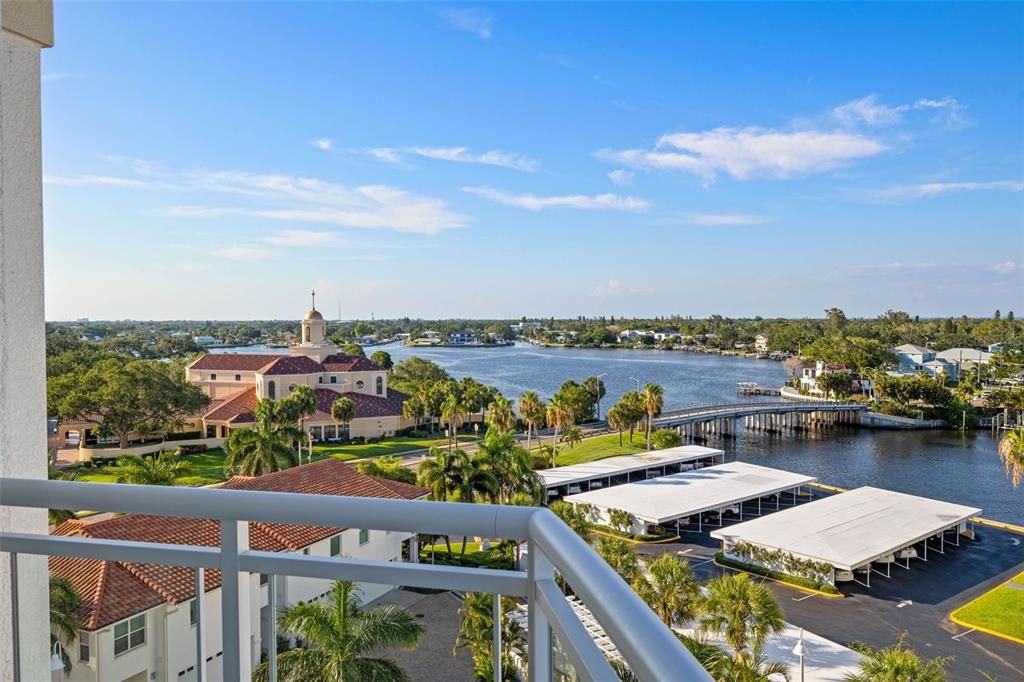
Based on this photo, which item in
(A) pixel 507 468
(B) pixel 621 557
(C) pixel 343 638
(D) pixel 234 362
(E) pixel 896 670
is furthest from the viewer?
(D) pixel 234 362

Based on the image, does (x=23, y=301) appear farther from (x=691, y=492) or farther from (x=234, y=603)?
(x=691, y=492)

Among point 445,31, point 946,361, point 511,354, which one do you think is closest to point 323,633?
point 445,31

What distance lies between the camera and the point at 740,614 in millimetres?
13711

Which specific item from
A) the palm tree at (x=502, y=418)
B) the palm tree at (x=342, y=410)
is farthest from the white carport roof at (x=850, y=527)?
the palm tree at (x=342, y=410)

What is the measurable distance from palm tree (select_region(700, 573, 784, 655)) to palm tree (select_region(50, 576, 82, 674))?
45.0ft

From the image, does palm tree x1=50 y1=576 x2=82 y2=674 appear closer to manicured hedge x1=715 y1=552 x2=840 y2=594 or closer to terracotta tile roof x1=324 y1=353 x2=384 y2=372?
manicured hedge x1=715 y1=552 x2=840 y2=594

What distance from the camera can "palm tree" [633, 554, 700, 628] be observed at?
14.3 m

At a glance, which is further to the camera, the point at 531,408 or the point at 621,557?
the point at 531,408

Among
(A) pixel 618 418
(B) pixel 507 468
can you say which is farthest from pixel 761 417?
(B) pixel 507 468

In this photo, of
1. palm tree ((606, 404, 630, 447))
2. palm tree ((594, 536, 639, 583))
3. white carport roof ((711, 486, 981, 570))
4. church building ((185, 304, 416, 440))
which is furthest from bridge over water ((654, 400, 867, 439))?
palm tree ((594, 536, 639, 583))

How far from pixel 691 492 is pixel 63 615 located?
27.4m

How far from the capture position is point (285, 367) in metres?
43.3

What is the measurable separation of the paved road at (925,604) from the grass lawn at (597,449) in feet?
42.6

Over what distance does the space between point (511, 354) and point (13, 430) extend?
12636cm
